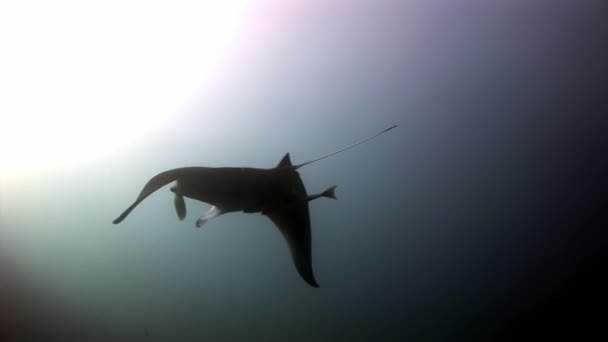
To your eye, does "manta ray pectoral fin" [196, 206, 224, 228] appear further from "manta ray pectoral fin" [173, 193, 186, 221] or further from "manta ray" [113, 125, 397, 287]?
"manta ray pectoral fin" [173, 193, 186, 221]

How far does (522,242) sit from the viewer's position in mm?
6645

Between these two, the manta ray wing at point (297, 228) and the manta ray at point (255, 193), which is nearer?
the manta ray at point (255, 193)

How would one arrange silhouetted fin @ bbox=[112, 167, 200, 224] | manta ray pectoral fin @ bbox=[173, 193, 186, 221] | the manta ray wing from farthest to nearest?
the manta ray wing, manta ray pectoral fin @ bbox=[173, 193, 186, 221], silhouetted fin @ bbox=[112, 167, 200, 224]

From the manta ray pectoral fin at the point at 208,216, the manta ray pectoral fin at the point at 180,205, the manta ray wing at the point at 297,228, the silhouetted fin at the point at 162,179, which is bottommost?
the manta ray wing at the point at 297,228

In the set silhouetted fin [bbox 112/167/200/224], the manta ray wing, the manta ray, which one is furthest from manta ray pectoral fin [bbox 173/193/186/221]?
the manta ray wing

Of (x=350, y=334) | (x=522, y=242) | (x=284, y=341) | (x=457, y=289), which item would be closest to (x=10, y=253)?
(x=284, y=341)

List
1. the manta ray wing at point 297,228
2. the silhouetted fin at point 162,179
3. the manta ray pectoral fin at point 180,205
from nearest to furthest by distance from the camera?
1. the silhouetted fin at point 162,179
2. the manta ray pectoral fin at point 180,205
3. the manta ray wing at point 297,228

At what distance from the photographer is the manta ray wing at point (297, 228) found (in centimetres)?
220

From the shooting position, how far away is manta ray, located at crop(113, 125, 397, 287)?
5.98ft

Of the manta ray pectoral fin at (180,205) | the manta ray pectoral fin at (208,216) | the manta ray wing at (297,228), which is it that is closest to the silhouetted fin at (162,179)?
the manta ray pectoral fin at (180,205)

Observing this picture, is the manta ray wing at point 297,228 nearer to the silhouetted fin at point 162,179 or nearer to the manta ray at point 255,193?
the manta ray at point 255,193

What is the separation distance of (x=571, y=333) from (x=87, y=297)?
24.9 feet

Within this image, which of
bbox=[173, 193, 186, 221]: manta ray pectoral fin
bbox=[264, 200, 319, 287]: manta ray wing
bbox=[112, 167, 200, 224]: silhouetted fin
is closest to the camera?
bbox=[112, 167, 200, 224]: silhouetted fin

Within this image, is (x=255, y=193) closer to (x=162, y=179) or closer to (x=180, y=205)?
(x=180, y=205)
